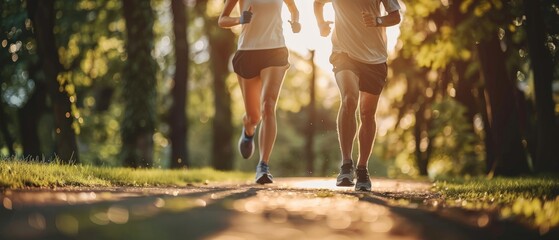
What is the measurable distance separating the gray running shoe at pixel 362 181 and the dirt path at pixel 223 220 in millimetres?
2337

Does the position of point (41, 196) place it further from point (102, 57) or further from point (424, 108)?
point (102, 57)

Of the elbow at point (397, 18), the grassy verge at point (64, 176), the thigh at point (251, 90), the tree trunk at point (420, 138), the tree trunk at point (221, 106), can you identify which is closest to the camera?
the grassy verge at point (64, 176)

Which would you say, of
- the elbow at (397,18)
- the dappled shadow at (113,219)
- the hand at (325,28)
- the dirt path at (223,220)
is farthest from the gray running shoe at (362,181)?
the dappled shadow at (113,219)

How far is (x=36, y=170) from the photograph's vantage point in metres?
5.86

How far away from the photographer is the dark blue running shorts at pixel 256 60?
7.99 meters

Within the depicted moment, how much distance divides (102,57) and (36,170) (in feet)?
62.7

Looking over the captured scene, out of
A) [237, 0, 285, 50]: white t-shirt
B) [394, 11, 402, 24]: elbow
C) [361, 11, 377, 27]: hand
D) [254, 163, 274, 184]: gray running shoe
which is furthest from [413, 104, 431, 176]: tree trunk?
[361, 11, 377, 27]: hand

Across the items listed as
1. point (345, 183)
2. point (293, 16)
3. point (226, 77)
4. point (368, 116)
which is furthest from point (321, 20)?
point (226, 77)

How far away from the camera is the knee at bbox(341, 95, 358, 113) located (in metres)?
7.11

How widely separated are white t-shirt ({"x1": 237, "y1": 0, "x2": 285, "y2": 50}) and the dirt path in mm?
3840

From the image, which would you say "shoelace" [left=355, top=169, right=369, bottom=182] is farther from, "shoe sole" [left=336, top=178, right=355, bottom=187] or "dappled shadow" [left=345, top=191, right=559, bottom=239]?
"dappled shadow" [left=345, top=191, right=559, bottom=239]

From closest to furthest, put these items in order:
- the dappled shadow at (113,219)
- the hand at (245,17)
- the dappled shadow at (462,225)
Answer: the dappled shadow at (113,219) → the dappled shadow at (462,225) → the hand at (245,17)

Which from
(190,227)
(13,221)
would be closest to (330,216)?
(190,227)

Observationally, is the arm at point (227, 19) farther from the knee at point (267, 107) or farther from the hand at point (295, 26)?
the knee at point (267, 107)
